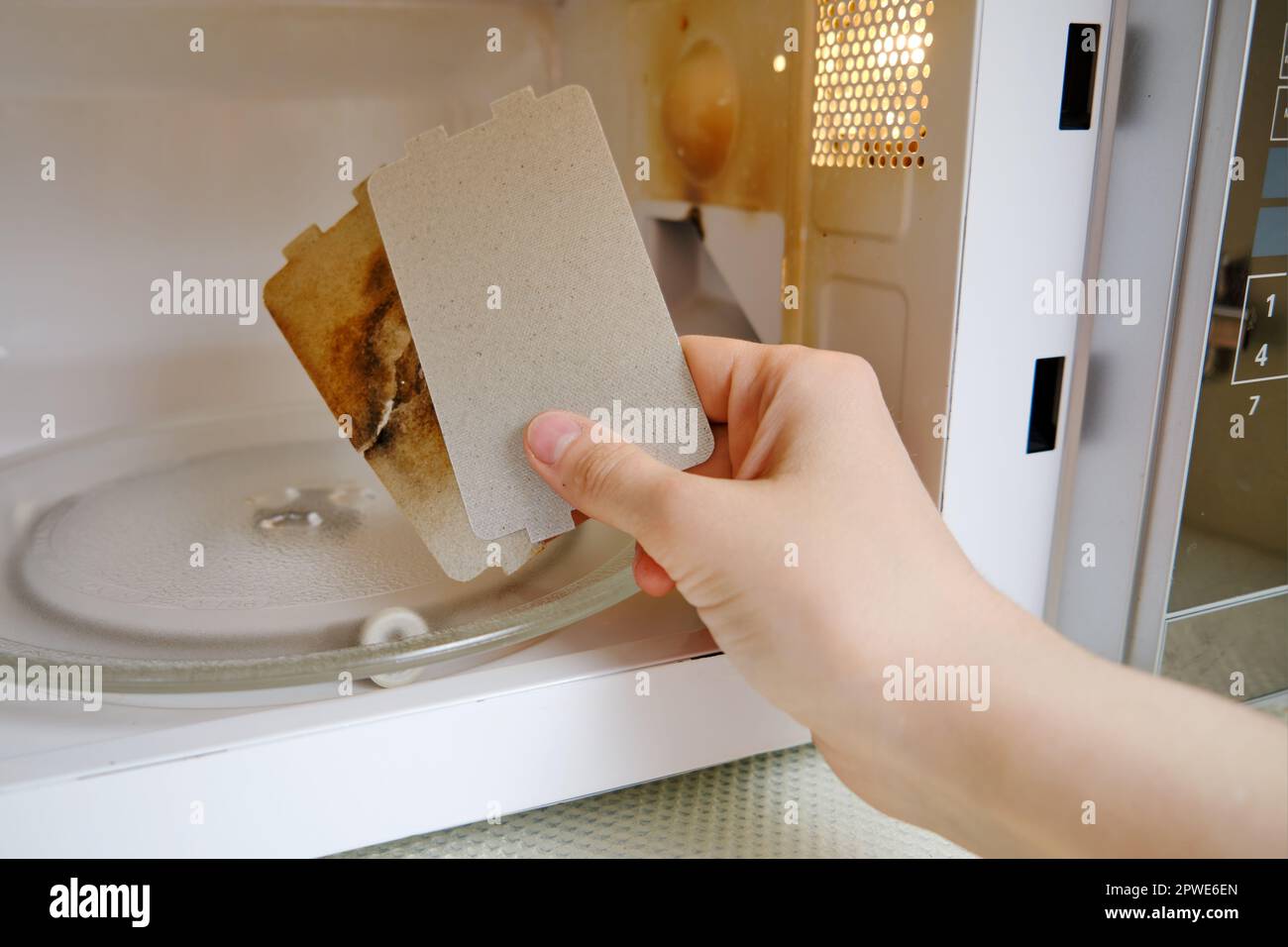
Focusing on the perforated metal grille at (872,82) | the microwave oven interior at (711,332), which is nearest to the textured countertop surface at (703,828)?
the microwave oven interior at (711,332)

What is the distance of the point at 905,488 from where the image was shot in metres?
0.51

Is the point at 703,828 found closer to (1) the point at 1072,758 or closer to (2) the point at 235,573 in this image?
(1) the point at 1072,758

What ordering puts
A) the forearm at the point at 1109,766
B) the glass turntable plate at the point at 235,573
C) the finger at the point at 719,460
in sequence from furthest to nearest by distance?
the finger at the point at 719,460 < the glass turntable plate at the point at 235,573 < the forearm at the point at 1109,766

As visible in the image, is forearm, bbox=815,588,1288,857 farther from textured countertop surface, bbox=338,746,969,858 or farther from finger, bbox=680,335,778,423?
finger, bbox=680,335,778,423

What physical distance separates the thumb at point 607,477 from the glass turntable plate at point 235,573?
0.07 meters

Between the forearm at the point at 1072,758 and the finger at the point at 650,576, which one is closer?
the forearm at the point at 1072,758

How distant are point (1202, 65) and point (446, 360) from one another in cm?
45

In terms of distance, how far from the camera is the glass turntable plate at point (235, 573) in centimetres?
51

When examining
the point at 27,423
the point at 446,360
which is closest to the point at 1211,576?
the point at 446,360

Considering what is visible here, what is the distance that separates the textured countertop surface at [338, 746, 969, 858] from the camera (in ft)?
1.78

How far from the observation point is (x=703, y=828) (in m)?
0.56

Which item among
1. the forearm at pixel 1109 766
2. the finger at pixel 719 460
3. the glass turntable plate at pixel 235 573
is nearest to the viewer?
the forearm at pixel 1109 766

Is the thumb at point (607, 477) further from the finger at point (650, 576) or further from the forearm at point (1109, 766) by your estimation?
the forearm at point (1109, 766)

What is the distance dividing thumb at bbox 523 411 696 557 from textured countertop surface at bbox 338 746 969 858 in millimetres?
169
